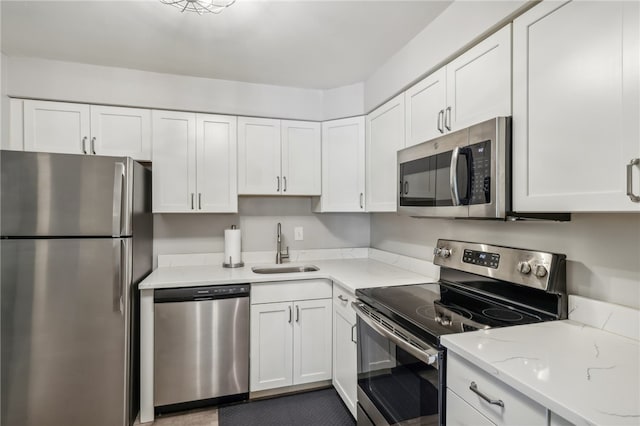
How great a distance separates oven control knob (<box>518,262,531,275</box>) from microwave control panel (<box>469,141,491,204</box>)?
337 mm

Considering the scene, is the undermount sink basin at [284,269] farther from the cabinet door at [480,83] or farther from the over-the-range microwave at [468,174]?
the cabinet door at [480,83]

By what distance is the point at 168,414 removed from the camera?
2.17 meters

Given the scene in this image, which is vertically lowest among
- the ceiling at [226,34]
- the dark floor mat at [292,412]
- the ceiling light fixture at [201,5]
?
the dark floor mat at [292,412]

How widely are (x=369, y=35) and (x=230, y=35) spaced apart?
816mm

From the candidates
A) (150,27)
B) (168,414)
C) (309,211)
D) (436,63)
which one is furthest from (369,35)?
(168,414)

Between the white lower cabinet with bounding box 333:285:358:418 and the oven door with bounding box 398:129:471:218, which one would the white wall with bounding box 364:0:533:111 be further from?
the white lower cabinet with bounding box 333:285:358:418

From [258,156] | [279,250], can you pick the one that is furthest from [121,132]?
[279,250]

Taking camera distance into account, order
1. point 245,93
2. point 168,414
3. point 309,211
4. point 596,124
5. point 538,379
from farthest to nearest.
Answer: point 309,211
point 245,93
point 168,414
point 596,124
point 538,379

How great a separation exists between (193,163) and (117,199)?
0.69 m

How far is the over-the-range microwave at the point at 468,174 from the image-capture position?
131 cm

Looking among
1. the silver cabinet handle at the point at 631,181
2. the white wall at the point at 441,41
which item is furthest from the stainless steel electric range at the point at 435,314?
the white wall at the point at 441,41

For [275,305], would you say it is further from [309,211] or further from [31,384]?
[31,384]

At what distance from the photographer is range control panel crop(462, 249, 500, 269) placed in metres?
1.60

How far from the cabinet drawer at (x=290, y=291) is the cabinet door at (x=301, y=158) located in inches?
30.8
